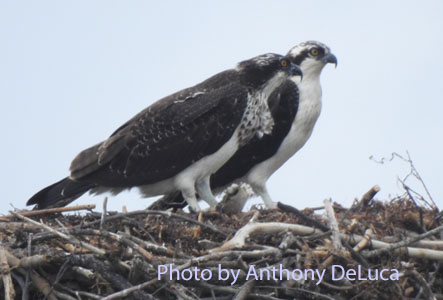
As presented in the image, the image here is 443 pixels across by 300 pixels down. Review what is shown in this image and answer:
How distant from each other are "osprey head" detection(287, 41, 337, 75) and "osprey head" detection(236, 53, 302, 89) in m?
0.80

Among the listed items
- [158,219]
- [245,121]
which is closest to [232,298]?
[158,219]

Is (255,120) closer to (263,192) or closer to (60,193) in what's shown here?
(263,192)

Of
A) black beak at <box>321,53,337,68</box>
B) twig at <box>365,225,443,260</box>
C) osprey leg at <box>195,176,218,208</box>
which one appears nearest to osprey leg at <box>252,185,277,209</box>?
osprey leg at <box>195,176,218,208</box>

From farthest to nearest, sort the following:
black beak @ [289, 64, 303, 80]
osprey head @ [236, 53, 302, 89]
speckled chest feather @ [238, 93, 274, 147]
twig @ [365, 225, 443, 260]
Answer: black beak @ [289, 64, 303, 80] < osprey head @ [236, 53, 302, 89] < speckled chest feather @ [238, 93, 274, 147] < twig @ [365, 225, 443, 260]

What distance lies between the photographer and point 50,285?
6836mm

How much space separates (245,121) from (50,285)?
3.11 metres

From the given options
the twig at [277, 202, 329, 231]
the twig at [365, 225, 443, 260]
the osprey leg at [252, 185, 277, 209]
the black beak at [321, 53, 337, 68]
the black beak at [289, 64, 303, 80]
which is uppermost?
the black beak at [289, 64, 303, 80]

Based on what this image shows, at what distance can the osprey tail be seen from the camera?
30.2 ft

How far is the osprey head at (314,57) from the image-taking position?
10.6m

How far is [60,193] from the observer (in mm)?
9242

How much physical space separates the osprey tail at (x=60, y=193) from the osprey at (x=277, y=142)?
3.29ft

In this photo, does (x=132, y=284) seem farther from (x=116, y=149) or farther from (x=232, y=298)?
(x=116, y=149)

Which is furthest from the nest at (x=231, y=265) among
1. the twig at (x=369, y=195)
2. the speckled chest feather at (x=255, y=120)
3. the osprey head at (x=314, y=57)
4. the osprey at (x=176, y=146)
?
the osprey head at (x=314, y=57)

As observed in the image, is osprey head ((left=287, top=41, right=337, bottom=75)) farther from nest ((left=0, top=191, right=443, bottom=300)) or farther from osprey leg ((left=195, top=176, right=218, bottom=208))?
nest ((left=0, top=191, right=443, bottom=300))
